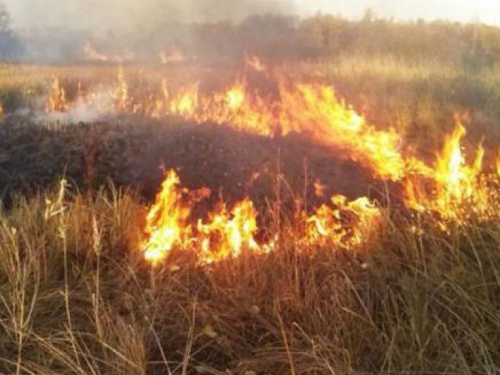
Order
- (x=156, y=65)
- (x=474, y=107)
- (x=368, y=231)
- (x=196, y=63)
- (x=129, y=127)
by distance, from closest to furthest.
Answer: (x=368, y=231) → (x=129, y=127) → (x=474, y=107) → (x=196, y=63) → (x=156, y=65)

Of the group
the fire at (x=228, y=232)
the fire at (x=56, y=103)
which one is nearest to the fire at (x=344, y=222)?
the fire at (x=228, y=232)

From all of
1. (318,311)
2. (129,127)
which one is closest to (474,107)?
(129,127)

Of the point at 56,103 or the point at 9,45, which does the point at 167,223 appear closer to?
the point at 56,103

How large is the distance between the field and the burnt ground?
0.02m

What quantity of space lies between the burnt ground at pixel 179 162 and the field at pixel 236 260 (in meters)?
0.02

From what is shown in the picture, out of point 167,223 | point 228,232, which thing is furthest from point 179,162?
point 228,232

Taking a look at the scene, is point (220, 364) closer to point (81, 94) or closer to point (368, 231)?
point (368, 231)

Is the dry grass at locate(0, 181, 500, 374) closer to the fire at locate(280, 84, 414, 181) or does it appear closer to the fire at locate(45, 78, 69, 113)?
the fire at locate(280, 84, 414, 181)

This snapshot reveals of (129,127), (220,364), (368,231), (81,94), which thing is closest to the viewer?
(220,364)

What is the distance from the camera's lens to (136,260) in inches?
179

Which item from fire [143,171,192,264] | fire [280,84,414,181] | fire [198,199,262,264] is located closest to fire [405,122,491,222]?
fire [280,84,414,181]

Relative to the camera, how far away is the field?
10.6 feet

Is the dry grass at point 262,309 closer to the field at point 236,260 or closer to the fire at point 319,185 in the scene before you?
the field at point 236,260

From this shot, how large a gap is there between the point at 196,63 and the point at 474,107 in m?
8.68
